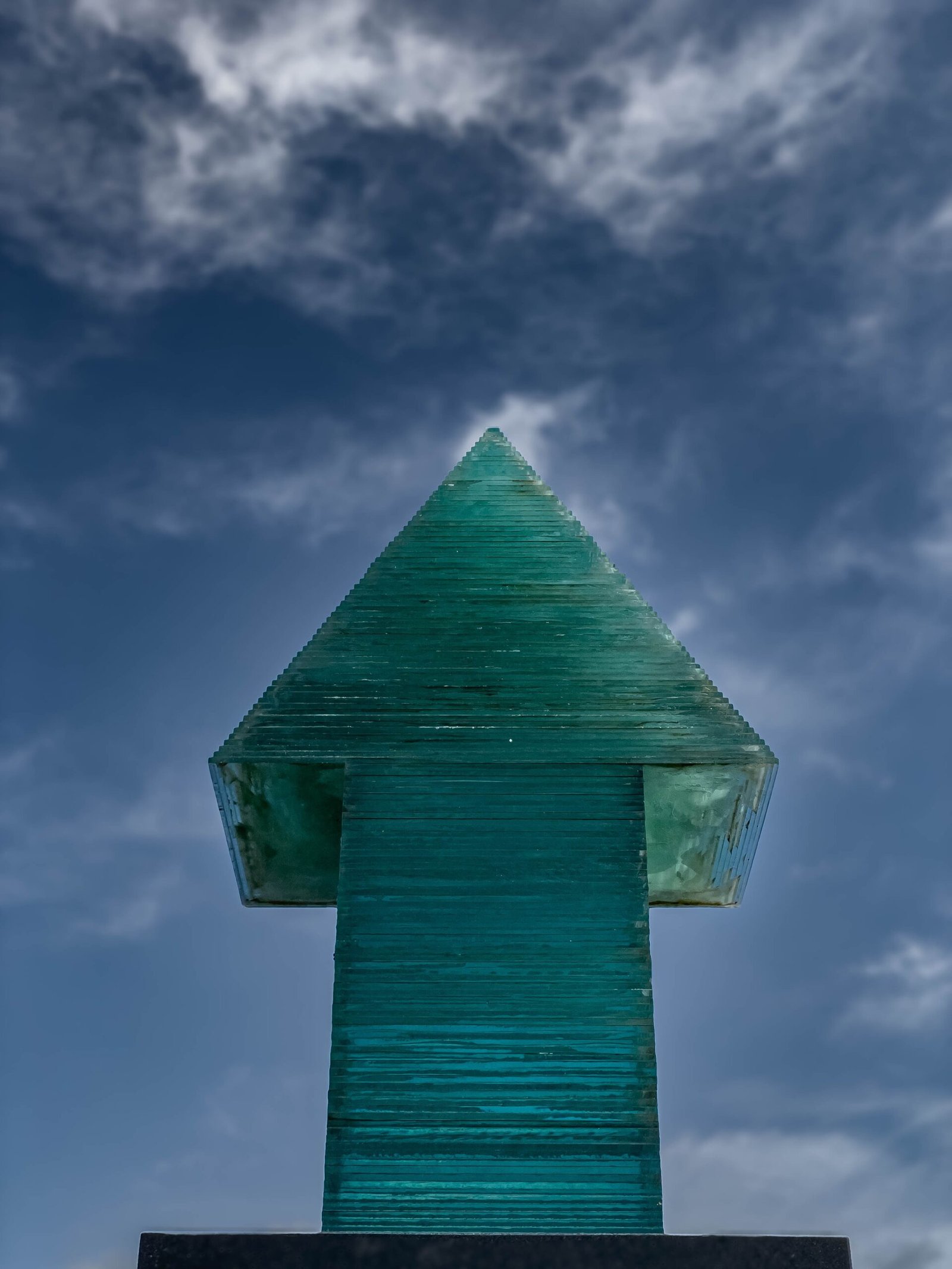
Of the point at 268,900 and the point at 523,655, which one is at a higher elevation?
the point at 523,655

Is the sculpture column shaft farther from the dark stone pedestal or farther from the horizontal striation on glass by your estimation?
the dark stone pedestal

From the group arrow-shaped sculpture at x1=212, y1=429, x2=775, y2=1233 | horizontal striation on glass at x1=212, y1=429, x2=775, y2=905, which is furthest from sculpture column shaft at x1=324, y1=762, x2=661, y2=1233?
horizontal striation on glass at x1=212, y1=429, x2=775, y2=905

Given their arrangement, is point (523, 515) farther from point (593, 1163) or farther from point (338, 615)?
point (593, 1163)

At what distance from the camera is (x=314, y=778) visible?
9586 mm

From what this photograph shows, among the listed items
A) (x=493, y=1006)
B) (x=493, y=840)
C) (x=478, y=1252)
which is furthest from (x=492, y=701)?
(x=478, y=1252)

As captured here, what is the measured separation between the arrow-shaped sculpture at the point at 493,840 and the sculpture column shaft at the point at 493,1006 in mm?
15

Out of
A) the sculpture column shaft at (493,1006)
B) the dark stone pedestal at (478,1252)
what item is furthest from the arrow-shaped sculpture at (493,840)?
the dark stone pedestal at (478,1252)

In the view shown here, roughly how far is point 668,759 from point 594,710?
694 mm

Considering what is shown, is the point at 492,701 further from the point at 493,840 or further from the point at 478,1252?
the point at 478,1252

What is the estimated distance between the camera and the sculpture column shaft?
7.71 meters

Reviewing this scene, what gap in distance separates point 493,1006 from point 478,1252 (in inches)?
Result: 84.6

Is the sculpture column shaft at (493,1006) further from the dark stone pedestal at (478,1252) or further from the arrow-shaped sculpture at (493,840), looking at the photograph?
the dark stone pedestal at (478,1252)

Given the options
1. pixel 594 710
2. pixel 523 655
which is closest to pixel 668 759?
pixel 594 710

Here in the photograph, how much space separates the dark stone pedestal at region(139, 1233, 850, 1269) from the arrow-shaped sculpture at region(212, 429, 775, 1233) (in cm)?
134
